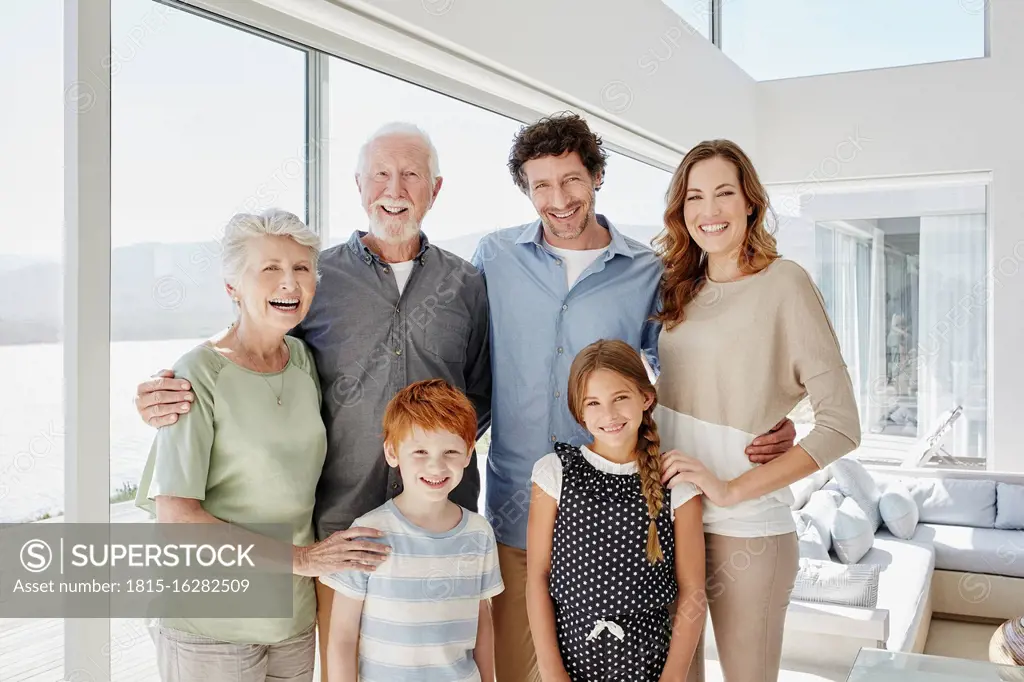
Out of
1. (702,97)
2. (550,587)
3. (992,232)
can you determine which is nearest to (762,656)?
(550,587)

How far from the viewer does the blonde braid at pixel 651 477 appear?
1794mm

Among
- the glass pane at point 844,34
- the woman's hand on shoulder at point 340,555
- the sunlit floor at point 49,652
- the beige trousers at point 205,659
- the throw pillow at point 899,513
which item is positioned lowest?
the throw pillow at point 899,513

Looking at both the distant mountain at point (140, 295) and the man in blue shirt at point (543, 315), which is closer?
the distant mountain at point (140, 295)

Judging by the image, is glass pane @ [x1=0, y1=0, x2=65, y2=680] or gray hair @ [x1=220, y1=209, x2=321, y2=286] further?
glass pane @ [x1=0, y1=0, x2=65, y2=680]

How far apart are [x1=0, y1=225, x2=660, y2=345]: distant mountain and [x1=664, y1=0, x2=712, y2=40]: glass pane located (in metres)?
3.32

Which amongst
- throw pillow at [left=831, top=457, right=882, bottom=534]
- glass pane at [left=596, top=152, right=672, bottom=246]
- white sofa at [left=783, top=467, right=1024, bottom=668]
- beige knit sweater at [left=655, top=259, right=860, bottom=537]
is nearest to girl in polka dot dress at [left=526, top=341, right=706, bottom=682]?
beige knit sweater at [left=655, top=259, right=860, bottom=537]

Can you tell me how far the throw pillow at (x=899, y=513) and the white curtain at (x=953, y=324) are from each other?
1089mm

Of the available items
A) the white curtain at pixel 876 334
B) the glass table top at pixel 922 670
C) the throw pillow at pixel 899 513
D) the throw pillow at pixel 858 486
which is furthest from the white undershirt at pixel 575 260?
the white curtain at pixel 876 334

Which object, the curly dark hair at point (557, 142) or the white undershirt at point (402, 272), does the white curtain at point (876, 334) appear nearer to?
the curly dark hair at point (557, 142)

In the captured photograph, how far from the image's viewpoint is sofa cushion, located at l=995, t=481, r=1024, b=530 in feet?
17.3

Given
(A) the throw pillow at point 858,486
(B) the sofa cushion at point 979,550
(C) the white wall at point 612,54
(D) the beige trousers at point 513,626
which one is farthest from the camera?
(A) the throw pillow at point 858,486

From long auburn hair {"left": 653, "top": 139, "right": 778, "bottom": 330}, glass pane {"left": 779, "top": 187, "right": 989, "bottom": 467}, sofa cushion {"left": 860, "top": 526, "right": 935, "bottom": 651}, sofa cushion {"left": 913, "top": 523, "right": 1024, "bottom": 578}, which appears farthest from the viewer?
glass pane {"left": 779, "top": 187, "right": 989, "bottom": 467}

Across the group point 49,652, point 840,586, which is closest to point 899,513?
point 840,586

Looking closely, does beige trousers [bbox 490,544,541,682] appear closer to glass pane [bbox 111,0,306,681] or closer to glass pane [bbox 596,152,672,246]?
glass pane [bbox 111,0,306,681]
